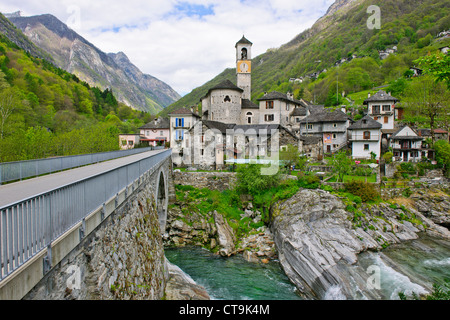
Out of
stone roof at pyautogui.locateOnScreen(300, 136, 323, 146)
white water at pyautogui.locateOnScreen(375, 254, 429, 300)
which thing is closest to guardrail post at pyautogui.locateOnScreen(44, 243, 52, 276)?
white water at pyautogui.locateOnScreen(375, 254, 429, 300)

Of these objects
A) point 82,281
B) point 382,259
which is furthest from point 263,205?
point 82,281

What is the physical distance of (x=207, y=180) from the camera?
35156 millimetres

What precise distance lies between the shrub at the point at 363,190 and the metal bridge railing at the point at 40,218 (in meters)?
27.6

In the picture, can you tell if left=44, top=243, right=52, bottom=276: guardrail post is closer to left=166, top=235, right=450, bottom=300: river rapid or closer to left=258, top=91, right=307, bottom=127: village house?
left=166, top=235, right=450, bottom=300: river rapid

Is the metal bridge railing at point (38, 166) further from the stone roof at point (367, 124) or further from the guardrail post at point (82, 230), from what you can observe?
the stone roof at point (367, 124)

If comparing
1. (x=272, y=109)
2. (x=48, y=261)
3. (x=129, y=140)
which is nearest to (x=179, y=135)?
(x=129, y=140)

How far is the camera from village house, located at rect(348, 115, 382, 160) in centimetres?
4123

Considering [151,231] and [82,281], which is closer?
[82,281]

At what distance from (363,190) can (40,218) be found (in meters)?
29.9

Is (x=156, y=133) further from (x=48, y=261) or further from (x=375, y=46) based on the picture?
(x=375, y=46)

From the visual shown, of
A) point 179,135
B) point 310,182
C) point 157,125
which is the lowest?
point 310,182

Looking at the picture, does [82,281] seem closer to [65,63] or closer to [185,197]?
[185,197]
